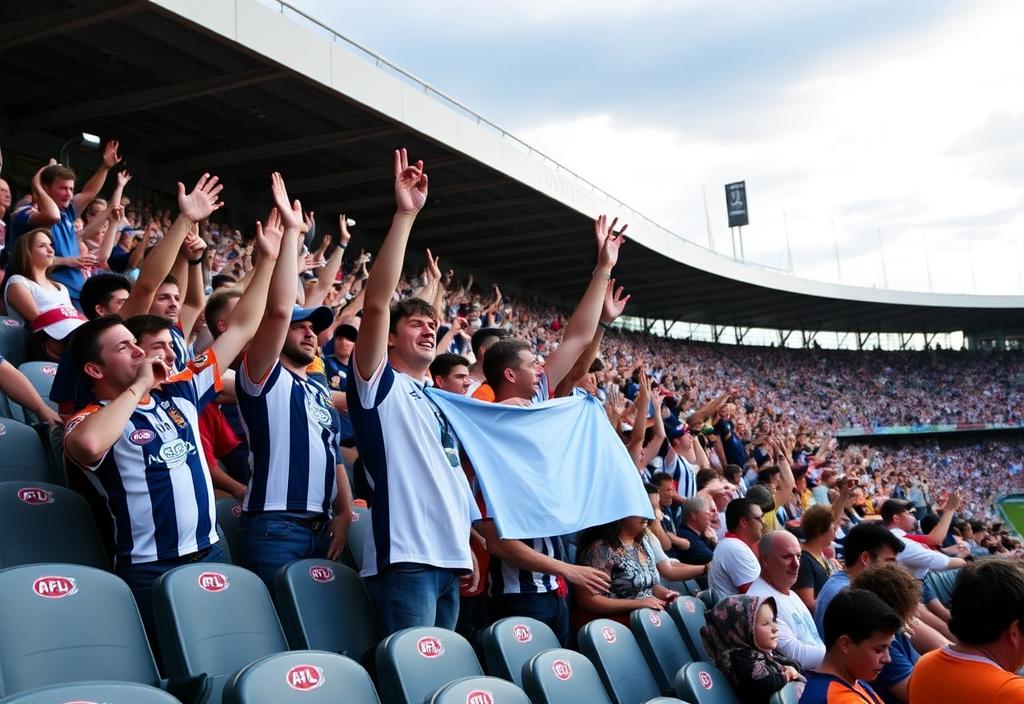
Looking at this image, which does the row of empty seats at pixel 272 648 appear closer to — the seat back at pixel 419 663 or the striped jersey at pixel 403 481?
the seat back at pixel 419 663

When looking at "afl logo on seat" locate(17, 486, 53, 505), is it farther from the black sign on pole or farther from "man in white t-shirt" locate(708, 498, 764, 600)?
the black sign on pole

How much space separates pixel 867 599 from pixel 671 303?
31.0 m

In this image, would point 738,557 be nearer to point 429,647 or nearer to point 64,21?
point 429,647

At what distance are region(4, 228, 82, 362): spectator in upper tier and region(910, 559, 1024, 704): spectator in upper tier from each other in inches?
167

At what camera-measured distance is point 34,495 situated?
3.22 m

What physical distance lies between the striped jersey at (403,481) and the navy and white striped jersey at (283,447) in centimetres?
26

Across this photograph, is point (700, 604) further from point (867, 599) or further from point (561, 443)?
point (867, 599)

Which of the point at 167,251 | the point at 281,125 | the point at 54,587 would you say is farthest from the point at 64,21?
the point at 54,587

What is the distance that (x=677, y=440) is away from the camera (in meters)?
→ 8.35

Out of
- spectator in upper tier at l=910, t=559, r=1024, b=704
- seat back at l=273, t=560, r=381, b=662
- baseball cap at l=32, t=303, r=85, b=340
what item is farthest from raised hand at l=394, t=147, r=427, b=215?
baseball cap at l=32, t=303, r=85, b=340

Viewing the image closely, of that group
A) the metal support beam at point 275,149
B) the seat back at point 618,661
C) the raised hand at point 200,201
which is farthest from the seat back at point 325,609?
the metal support beam at point 275,149

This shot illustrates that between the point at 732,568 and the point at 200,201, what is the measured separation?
321 cm

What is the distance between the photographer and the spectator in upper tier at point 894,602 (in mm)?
3924

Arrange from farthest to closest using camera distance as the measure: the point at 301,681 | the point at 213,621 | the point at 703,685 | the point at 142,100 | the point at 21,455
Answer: the point at 142,100 < the point at 21,455 < the point at 703,685 < the point at 213,621 < the point at 301,681
